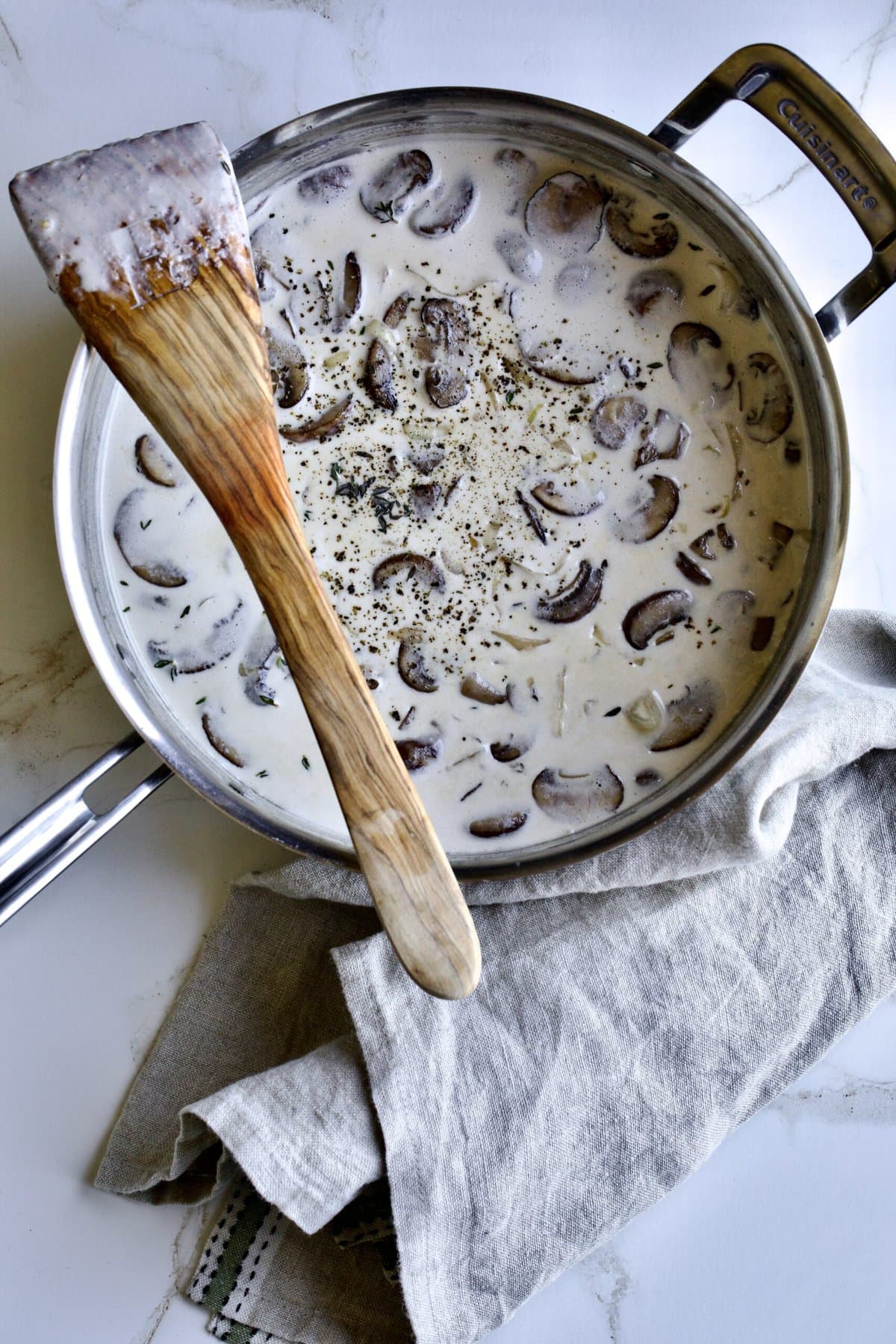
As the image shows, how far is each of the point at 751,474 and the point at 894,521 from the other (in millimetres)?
232

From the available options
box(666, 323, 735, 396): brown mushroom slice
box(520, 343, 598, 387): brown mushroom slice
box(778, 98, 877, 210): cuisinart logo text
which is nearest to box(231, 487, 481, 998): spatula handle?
box(520, 343, 598, 387): brown mushroom slice

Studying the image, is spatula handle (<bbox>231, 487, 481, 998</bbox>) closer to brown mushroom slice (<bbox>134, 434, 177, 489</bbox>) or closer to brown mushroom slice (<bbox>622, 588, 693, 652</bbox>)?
brown mushroom slice (<bbox>134, 434, 177, 489</bbox>)

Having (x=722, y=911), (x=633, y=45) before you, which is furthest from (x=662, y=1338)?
(x=633, y=45)

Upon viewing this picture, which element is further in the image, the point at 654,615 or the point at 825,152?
the point at 654,615

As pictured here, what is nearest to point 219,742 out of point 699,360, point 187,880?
point 187,880

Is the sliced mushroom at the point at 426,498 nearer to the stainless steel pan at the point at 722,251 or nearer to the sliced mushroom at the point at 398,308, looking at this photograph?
the sliced mushroom at the point at 398,308

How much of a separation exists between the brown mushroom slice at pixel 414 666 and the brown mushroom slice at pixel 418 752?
0.05 m

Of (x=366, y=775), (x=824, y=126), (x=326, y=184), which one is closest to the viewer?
(x=366, y=775)

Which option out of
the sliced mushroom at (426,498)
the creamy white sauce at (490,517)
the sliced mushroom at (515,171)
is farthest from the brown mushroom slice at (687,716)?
the sliced mushroom at (515,171)

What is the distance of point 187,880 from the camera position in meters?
1.21

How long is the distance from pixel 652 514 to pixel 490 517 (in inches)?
6.5

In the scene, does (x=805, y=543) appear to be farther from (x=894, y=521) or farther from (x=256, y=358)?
(x=256, y=358)

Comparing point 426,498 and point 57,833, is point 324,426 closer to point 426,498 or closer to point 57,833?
point 426,498

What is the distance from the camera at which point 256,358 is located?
0.88m
